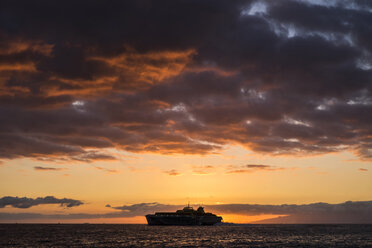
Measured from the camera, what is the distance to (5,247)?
429ft

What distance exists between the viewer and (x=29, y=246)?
13000cm

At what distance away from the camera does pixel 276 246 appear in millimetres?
132000

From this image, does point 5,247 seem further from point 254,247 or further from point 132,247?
point 254,247

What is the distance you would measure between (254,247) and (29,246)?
2951 inches

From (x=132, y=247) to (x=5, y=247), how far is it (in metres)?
43.8

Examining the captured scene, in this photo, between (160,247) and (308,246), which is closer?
(160,247)

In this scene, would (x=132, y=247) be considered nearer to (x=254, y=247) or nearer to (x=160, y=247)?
(x=160, y=247)

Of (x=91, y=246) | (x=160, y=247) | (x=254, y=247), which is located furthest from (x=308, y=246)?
(x=91, y=246)

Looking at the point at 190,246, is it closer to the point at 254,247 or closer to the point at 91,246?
the point at 254,247

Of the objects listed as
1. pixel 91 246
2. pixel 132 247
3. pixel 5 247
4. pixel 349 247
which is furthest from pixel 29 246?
pixel 349 247

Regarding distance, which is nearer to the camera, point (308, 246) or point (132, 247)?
point (132, 247)

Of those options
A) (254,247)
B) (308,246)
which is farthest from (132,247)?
(308,246)

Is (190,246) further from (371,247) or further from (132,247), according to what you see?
(371,247)

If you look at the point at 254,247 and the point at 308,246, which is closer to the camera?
the point at 254,247
